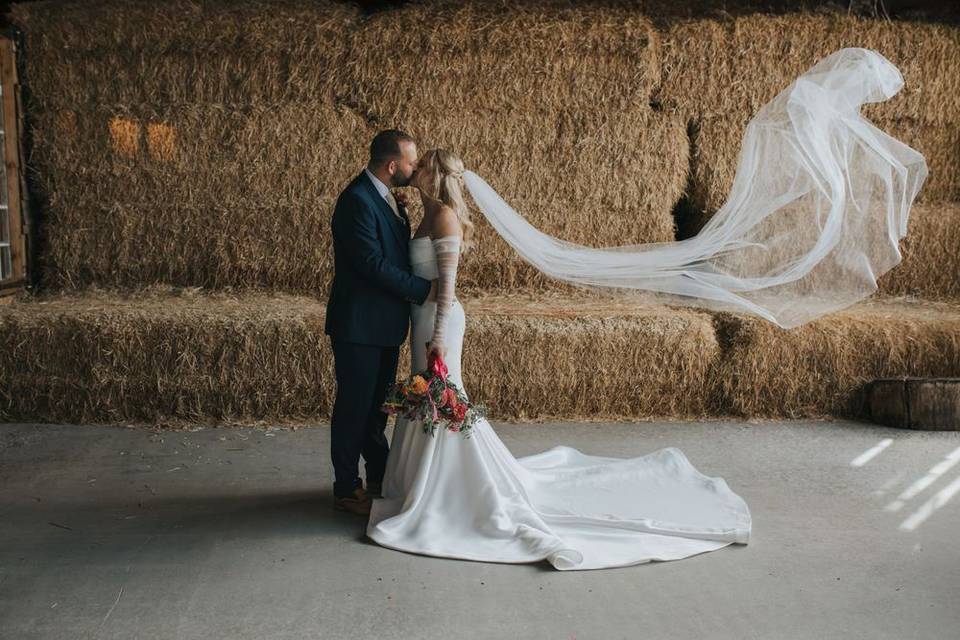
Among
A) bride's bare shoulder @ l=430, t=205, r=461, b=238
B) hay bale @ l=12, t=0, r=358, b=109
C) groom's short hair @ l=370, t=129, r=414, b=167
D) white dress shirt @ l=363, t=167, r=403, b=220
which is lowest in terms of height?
bride's bare shoulder @ l=430, t=205, r=461, b=238

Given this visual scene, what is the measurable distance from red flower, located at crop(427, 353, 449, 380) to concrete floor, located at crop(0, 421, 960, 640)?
2.20ft

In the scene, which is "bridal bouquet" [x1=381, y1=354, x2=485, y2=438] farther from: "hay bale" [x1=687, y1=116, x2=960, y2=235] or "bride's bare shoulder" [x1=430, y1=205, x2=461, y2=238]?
"hay bale" [x1=687, y1=116, x2=960, y2=235]

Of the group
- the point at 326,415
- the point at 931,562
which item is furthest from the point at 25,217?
the point at 931,562

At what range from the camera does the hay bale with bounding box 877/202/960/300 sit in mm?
6801

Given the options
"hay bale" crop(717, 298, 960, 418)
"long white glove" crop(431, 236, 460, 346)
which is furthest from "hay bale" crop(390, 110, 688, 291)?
"long white glove" crop(431, 236, 460, 346)

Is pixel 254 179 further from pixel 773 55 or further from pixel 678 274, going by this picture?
pixel 773 55

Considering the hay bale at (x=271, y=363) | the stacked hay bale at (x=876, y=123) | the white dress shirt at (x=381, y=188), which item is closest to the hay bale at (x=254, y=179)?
the stacked hay bale at (x=876, y=123)

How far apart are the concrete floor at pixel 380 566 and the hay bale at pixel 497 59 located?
2552 mm

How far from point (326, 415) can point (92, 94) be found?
2.58 m

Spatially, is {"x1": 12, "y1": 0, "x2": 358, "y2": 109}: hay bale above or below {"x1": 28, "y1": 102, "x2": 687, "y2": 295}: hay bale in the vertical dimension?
above

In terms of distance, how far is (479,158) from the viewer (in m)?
6.45

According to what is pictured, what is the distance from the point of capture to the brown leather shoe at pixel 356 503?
3957 mm

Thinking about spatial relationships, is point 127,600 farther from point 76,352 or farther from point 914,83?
point 914,83

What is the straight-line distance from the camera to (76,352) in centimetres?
550
